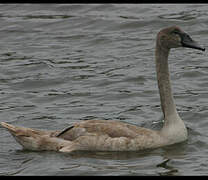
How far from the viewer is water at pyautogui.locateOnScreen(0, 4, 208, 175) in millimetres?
11344

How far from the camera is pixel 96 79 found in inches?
628

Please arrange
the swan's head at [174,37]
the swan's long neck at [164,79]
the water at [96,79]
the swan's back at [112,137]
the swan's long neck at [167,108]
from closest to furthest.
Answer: the water at [96,79]
the swan's back at [112,137]
the swan's long neck at [167,108]
the swan's head at [174,37]
the swan's long neck at [164,79]

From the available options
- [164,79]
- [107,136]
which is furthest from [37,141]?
[164,79]

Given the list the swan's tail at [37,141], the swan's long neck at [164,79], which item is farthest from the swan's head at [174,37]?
the swan's tail at [37,141]

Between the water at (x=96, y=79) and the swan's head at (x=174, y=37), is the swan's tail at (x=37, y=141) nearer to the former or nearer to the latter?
the water at (x=96, y=79)

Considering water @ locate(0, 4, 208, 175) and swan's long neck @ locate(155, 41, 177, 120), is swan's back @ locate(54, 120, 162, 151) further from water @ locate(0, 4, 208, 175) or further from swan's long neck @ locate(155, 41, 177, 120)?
swan's long neck @ locate(155, 41, 177, 120)

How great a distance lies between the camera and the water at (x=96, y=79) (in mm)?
11344

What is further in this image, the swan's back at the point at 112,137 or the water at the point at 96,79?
the swan's back at the point at 112,137

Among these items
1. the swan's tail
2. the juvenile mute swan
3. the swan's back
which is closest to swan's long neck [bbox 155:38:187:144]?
the juvenile mute swan

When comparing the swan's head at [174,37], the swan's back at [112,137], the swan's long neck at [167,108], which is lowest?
the swan's back at [112,137]

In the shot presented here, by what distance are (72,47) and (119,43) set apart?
1.12 m

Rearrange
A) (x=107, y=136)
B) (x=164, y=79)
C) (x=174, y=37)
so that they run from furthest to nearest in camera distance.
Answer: (x=164, y=79)
(x=174, y=37)
(x=107, y=136)

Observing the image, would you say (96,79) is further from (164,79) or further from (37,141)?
(37,141)
